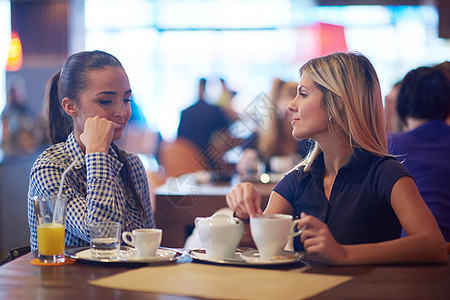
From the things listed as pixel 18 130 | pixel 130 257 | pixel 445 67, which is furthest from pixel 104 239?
pixel 18 130

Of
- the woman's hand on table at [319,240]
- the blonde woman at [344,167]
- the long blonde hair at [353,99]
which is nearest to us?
the woman's hand on table at [319,240]

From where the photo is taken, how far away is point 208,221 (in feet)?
4.32

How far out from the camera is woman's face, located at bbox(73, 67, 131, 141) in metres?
1.76

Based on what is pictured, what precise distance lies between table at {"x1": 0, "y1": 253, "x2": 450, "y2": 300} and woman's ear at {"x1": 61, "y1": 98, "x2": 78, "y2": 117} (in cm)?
61

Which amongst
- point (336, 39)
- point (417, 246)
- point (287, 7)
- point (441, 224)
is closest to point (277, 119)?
point (336, 39)

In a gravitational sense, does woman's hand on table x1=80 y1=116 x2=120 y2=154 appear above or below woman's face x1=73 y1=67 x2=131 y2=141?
below

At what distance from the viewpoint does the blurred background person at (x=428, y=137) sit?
234cm

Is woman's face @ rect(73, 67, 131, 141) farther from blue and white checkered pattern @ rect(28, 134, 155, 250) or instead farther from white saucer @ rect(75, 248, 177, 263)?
white saucer @ rect(75, 248, 177, 263)

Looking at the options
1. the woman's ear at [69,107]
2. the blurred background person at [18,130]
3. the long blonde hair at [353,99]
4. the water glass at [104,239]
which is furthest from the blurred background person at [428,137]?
the blurred background person at [18,130]

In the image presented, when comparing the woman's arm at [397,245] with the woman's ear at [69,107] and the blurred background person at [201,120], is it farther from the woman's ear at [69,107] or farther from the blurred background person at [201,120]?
the blurred background person at [201,120]

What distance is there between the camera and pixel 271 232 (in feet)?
4.19

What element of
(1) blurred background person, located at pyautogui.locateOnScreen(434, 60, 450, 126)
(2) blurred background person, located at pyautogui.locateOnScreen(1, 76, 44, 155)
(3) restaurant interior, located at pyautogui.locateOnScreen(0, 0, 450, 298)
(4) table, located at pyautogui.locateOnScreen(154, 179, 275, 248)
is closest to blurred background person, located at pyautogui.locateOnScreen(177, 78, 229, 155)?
(4) table, located at pyautogui.locateOnScreen(154, 179, 275, 248)

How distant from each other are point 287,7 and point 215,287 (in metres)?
7.85

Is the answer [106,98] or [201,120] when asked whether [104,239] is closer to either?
[106,98]
